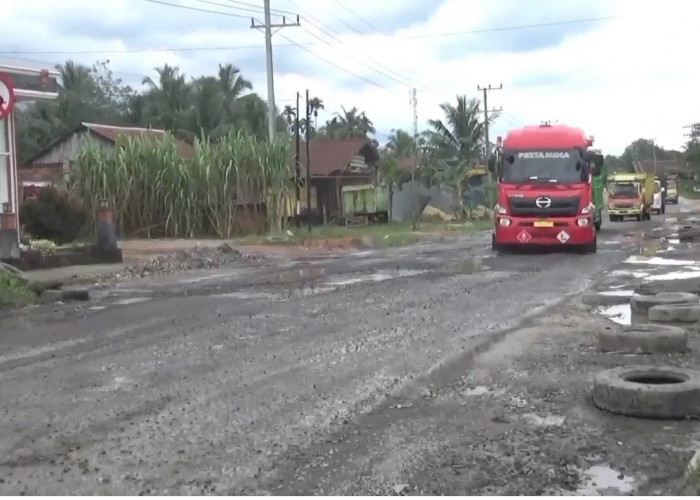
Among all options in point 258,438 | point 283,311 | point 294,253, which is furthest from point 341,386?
Answer: point 294,253

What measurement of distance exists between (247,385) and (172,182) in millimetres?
24974

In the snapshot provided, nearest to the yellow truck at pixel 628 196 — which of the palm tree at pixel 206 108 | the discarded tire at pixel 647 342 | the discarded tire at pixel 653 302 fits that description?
the palm tree at pixel 206 108

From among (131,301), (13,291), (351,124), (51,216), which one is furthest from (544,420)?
(351,124)

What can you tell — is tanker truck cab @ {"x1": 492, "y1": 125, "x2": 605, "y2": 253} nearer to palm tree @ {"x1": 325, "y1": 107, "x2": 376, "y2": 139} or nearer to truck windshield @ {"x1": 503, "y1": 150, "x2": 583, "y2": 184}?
truck windshield @ {"x1": 503, "y1": 150, "x2": 583, "y2": 184}

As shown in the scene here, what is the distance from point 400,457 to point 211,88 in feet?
169

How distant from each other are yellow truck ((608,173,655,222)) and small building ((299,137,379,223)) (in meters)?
13.5

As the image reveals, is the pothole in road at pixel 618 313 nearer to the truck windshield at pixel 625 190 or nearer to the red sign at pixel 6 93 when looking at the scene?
the red sign at pixel 6 93

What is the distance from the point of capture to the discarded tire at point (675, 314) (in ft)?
33.0

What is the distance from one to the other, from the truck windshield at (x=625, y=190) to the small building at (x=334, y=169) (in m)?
13.5

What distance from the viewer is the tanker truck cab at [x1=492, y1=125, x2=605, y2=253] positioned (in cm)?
2123

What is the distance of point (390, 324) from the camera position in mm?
10453

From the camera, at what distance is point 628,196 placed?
152ft

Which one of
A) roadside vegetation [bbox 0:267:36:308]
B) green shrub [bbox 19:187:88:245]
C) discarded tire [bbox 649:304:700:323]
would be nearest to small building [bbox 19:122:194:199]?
green shrub [bbox 19:187:88:245]

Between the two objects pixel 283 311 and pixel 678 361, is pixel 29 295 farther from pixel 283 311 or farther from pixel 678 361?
pixel 678 361
